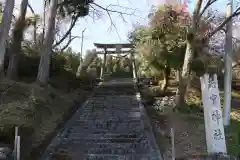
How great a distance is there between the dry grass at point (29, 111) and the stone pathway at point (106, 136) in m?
0.53

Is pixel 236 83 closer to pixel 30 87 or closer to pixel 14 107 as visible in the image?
pixel 30 87

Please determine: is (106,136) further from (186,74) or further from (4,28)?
(186,74)

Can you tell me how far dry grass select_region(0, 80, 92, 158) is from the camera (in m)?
7.78

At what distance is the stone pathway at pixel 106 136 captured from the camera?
884 centimetres

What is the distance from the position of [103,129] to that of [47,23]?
590 cm

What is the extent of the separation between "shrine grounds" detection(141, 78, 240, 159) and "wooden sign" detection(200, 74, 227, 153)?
26.7 inches

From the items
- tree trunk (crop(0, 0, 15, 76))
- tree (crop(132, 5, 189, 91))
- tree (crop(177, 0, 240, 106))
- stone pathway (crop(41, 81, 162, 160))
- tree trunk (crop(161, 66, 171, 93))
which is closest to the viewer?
stone pathway (crop(41, 81, 162, 160))

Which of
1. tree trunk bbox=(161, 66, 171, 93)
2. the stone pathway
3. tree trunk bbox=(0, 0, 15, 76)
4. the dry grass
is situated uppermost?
tree trunk bbox=(0, 0, 15, 76)

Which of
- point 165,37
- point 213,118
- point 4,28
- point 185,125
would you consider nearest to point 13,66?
point 4,28

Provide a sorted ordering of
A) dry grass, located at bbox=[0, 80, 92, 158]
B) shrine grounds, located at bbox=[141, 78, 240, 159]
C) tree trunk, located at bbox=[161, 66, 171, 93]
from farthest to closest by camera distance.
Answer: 1. tree trunk, located at bbox=[161, 66, 171, 93]
2. shrine grounds, located at bbox=[141, 78, 240, 159]
3. dry grass, located at bbox=[0, 80, 92, 158]

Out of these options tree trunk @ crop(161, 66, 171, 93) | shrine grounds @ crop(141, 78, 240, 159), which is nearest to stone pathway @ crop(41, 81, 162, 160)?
shrine grounds @ crop(141, 78, 240, 159)

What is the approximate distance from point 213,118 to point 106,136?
318 centimetres

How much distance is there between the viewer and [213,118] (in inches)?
357

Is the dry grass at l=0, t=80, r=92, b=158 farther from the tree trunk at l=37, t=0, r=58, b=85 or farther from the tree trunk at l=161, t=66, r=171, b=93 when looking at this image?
the tree trunk at l=161, t=66, r=171, b=93
